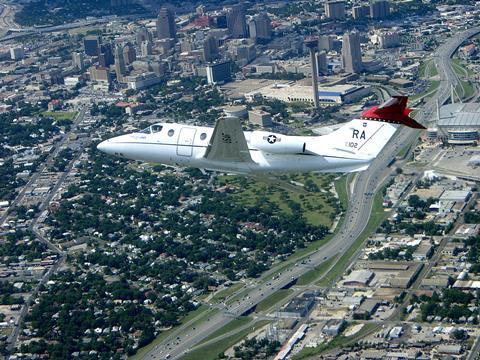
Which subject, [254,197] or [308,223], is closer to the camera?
[308,223]

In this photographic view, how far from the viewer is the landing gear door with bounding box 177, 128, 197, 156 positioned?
44.5 meters

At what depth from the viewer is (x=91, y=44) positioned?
13450cm

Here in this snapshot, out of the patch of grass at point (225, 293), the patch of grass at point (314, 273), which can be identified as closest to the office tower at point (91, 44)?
the patch of grass at point (314, 273)

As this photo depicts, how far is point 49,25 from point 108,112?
49.5m

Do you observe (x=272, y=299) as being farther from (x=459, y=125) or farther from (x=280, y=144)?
(x=459, y=125)

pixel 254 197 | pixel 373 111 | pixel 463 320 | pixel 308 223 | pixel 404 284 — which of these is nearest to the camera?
pixel 373 111

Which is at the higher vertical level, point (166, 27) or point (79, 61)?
Result: point (166, 27)

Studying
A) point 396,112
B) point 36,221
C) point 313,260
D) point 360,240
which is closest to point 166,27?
point 36,221

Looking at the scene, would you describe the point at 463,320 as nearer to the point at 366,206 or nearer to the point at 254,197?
the point at 366,206

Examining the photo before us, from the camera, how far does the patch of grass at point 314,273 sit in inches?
2564

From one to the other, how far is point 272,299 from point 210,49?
66975 mm

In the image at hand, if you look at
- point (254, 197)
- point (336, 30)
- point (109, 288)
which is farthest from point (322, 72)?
point (109, 288)

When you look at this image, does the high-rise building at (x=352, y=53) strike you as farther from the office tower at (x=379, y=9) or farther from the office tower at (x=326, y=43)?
the office tower at (x=379, y=9)

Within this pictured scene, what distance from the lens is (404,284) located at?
62.8 meters
